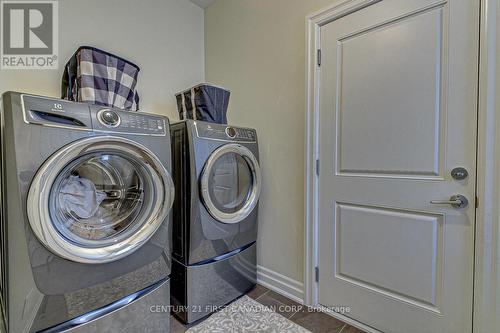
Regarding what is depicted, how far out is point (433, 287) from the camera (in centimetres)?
123

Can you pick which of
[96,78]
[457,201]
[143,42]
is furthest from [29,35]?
[457,201]

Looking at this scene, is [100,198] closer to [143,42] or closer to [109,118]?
[109,118]

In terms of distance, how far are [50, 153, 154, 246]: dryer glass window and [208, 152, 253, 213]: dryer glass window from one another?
44 centimetres

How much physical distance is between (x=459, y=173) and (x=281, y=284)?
1.36 metres

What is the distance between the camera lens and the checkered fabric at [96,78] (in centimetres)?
141

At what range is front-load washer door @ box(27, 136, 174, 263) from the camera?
0.91 metres

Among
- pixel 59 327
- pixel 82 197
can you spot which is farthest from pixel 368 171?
pixel 59 327

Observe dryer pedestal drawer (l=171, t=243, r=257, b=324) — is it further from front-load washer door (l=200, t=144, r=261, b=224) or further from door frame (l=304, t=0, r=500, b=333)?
door frame (l=304, t=0, r=500, b=333)

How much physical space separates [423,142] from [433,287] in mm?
744

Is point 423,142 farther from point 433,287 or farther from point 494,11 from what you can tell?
point 433,287

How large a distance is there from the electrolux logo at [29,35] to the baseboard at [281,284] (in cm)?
214

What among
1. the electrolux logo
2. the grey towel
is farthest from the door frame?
the electrolux logo

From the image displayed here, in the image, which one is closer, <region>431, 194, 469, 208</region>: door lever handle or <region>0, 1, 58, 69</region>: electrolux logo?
<region>431, 194, 469, 208</region>: door lever handle

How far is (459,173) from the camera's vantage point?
3.75ft
